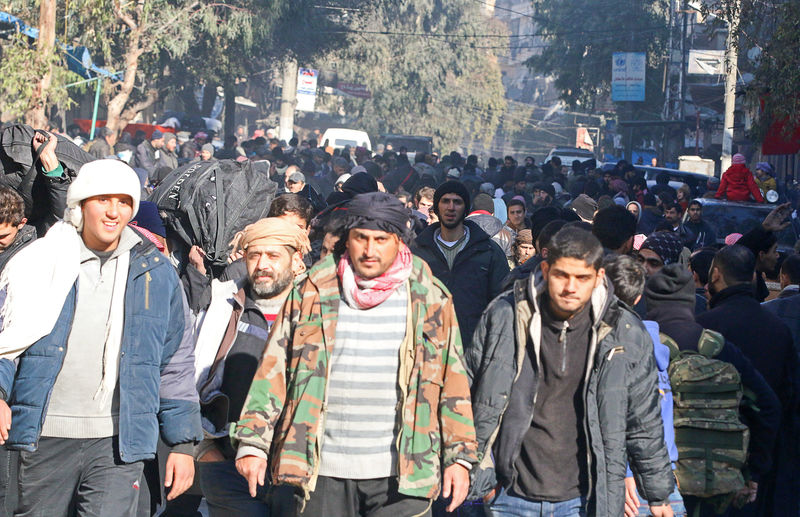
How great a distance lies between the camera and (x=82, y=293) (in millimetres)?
3967

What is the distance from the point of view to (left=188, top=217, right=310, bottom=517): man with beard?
4363 mm

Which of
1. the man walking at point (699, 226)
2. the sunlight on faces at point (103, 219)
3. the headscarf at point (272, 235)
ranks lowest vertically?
the man walking at point (699, 226)

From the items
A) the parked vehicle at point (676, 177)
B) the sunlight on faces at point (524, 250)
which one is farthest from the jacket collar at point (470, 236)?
the parked vehicle at point (676, 177)

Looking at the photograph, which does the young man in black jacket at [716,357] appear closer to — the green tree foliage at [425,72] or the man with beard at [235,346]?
the man with beard at [235,346]

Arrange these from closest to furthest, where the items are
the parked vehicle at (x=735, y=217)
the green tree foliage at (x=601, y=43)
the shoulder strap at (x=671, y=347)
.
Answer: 1. the shoulder strap at (x=671, y=347)
2. the parked vehicle at (x=735, y=217)
3. the green tree foliage at (x=601, y=43)

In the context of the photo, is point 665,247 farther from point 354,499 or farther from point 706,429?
point 354,499

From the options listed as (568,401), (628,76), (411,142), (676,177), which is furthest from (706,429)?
(628,76)

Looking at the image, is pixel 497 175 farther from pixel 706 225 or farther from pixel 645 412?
pixel 645 412

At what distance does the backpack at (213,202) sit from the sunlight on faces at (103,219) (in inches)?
91.6

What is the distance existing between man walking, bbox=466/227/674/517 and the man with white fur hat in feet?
3.89

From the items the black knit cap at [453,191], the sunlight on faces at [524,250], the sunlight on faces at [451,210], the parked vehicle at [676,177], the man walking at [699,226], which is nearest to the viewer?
the sunlight on faces at [451,210]

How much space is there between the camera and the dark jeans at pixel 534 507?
406cm

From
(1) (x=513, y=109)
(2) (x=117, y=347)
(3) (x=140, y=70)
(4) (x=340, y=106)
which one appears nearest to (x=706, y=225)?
(2) (x=117, y=347)

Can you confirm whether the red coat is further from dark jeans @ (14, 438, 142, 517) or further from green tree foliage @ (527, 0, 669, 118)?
green tree foliage @ (527, 0, 669, 118)
